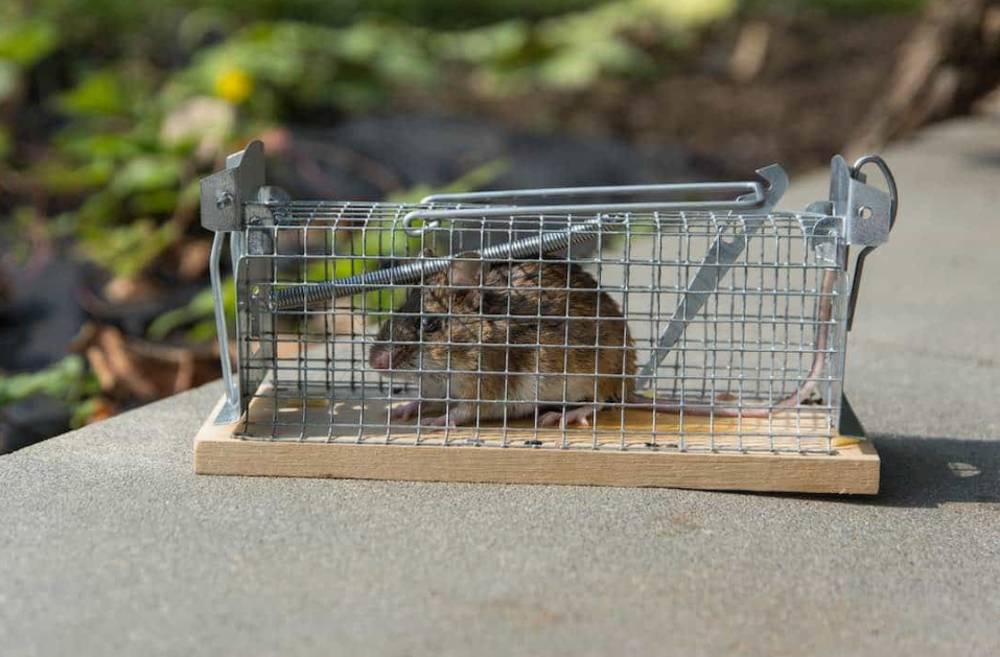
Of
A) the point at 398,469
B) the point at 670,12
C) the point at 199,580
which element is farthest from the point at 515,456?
the point at 670,12

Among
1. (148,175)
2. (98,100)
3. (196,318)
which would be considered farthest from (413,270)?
(98,100)

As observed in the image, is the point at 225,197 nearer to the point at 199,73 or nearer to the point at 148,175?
the point at 148,175

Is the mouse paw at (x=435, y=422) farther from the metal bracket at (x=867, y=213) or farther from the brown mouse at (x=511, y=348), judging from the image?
the metal bracket at (x=867, y=213)

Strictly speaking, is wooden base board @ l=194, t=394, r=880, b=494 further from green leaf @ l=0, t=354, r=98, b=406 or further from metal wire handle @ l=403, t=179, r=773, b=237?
green leaf @ l=0, t=354, r=98, b=406

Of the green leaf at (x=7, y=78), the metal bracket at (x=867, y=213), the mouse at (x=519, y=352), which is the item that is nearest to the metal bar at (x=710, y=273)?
the mouse at (x=519, y=352)

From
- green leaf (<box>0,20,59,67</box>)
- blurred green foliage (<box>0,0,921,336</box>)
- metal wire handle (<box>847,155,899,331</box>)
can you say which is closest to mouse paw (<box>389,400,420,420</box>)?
metal wire handle (<box>847,155,899,331</box>)

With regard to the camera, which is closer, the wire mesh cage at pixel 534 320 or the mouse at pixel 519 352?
the wire mesh cage at pixel 534 320

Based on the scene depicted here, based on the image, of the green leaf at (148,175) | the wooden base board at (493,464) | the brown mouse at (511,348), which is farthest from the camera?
the green leaf at (148,175)
